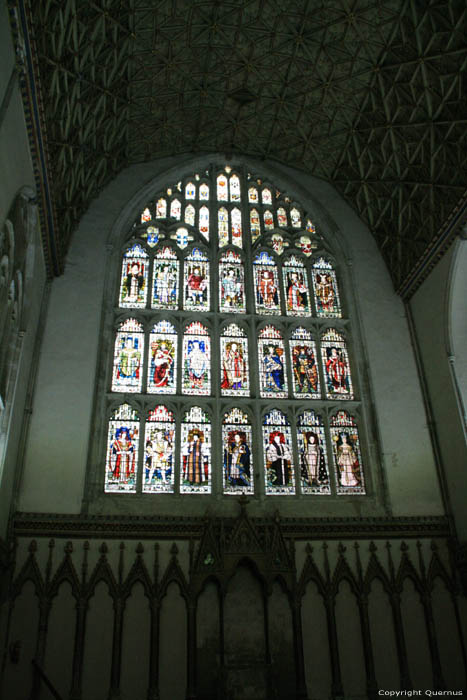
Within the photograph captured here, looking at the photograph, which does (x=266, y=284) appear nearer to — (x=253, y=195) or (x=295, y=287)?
(x=295, y=287)

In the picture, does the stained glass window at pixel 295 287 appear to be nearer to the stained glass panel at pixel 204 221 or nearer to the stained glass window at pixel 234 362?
the stained glass window at pixel 234 362


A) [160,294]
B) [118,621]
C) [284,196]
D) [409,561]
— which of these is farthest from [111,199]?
[409,561]

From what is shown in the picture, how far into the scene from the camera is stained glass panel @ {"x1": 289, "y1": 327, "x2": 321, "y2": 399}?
13.5 m

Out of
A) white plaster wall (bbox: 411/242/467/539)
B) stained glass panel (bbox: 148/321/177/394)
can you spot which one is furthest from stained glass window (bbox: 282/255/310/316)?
stained glass panel (bbox: 148/321/177/394)

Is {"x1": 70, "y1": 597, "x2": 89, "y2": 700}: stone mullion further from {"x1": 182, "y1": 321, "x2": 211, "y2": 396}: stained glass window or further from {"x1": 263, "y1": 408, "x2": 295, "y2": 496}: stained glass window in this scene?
{"x1": 182, "y1": 321, "x2": 211, "y2": 396}: stained glass window

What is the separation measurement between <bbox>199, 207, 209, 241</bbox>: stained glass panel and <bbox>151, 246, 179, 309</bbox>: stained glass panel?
42.3 inches

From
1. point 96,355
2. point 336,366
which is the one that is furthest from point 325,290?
point 96,355

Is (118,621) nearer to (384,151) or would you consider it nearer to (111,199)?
(111,199)

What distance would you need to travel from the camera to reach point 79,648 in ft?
33.7

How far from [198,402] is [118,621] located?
15.0 feet

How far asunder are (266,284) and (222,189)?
128 inches

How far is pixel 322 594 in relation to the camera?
36.9 ft

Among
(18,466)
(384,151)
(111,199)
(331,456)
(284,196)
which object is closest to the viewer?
(18,466)

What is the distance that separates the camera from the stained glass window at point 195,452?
12.2 metres
